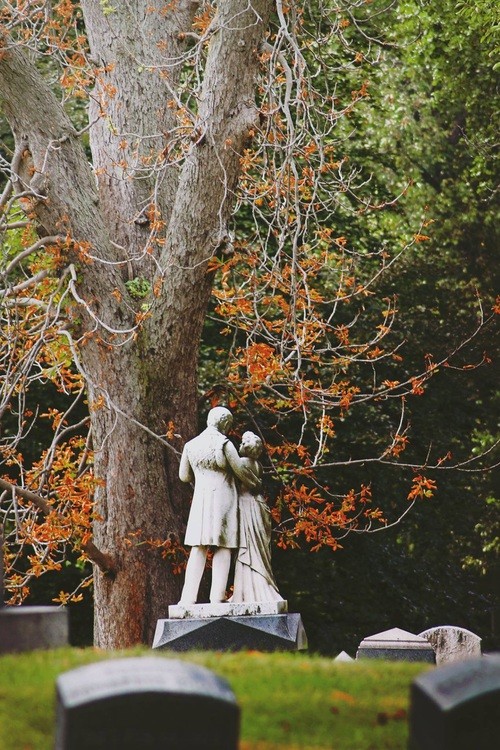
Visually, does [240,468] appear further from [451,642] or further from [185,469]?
[451,642]

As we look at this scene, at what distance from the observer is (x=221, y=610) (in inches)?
379

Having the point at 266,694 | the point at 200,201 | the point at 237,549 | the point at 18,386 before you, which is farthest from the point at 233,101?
the point at 266,694

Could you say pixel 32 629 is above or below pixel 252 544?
below

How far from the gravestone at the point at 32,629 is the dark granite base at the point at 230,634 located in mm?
2531

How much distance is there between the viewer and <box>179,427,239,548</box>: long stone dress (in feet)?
32.8

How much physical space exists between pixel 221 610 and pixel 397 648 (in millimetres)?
2576

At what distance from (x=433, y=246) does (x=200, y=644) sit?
12.0 metres

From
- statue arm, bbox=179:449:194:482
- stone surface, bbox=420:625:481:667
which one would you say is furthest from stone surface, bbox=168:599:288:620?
stone surface, bbox=420:625:481:667

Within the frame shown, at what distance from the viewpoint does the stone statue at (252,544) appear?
1008 cm

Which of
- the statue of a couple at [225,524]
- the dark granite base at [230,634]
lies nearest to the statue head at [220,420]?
the statue of a couple at [225,524]

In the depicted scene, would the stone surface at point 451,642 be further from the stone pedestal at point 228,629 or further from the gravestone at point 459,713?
the gravestone at point 459,713

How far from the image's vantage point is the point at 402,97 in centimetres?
2038

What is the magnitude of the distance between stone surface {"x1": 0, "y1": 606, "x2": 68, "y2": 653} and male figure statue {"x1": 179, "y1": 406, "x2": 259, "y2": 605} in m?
2.97

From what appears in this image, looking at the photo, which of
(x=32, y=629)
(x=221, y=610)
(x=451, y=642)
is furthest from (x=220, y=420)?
(x=451, y=642)
